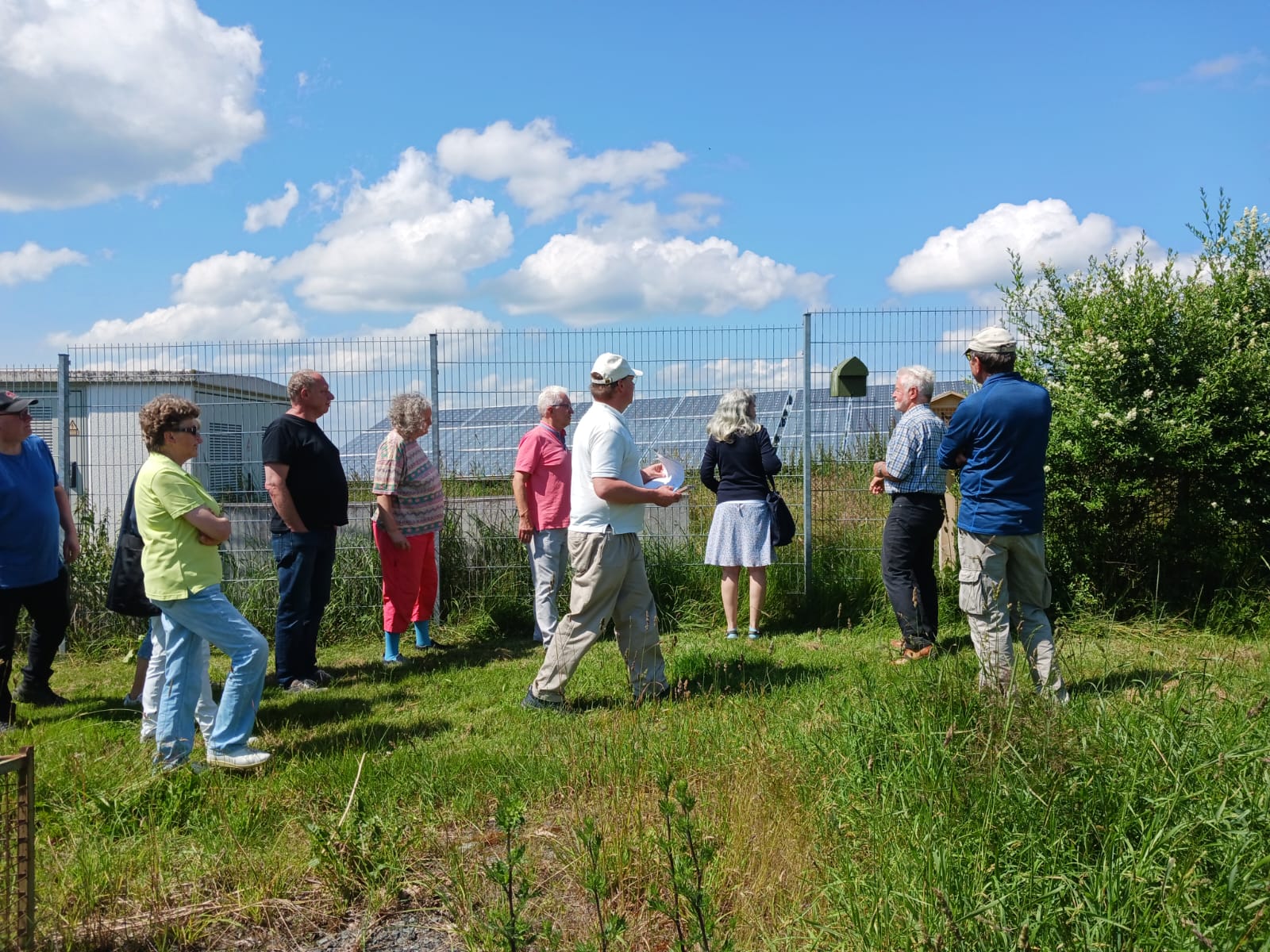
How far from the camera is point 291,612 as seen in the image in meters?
6.19

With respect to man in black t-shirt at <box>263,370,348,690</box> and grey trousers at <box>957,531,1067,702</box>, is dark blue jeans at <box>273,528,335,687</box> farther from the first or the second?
grey trousers at <box>957,531,1067,702</box>

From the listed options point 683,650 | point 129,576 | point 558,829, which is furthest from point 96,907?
point 683,650

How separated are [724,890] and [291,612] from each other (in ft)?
13.3

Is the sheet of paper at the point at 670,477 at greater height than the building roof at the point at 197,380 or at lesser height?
lesser

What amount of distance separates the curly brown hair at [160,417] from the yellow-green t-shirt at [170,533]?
0.28ft

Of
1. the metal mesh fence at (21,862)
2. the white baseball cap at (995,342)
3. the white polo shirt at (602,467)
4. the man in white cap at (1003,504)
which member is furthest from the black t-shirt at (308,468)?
the white baseball cap at (995,342)

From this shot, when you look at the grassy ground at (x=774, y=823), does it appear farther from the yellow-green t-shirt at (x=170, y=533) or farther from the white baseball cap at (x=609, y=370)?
the white baseball cap at (x=609, y=370)

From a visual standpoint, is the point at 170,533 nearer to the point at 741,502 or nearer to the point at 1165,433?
the point at 741,502

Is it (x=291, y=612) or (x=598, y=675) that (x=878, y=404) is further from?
(x=291, y=612)

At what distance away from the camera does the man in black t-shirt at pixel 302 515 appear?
19.8ft

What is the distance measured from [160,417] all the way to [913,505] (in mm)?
4401

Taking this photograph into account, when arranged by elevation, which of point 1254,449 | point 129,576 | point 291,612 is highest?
point 1254,449

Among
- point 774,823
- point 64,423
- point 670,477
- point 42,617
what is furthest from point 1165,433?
point 64,423

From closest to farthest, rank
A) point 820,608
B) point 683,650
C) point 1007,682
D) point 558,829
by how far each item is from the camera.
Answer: point 558,829 → point 1007,682 → point 683,650 → point 820,608
